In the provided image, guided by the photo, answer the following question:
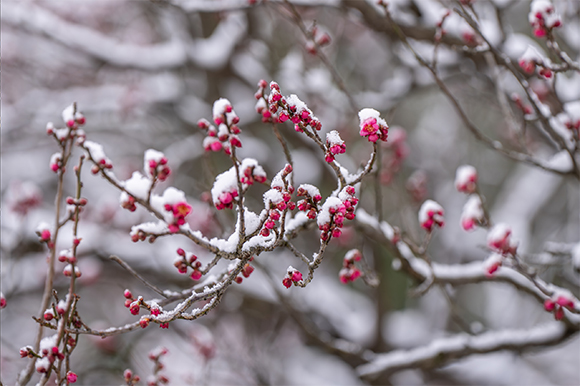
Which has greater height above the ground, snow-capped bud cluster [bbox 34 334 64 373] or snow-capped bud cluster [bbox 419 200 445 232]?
snow-capped bud cluster [bbox 419 200 445 232]

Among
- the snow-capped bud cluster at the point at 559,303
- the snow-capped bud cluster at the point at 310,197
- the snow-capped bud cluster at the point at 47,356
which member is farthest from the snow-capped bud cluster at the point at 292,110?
the snow-capped bud cluster at the point at 559,303

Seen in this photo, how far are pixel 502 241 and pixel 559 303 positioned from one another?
1.71ft

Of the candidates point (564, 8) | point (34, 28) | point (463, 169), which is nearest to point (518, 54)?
point (564, 8)

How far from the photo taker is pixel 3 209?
481cm

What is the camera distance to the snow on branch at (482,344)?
2.63m

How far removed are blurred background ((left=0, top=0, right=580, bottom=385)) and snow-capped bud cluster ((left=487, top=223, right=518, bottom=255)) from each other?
660 millimetres

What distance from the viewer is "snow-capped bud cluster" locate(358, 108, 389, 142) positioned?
1.35 metres

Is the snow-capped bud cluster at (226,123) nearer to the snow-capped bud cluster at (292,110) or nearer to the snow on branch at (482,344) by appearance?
the snow-capped bud cluster at (292,110)

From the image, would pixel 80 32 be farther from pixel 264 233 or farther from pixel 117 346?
pixel 264 233

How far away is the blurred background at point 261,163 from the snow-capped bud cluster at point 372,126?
1.02 meters

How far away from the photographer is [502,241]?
181cm

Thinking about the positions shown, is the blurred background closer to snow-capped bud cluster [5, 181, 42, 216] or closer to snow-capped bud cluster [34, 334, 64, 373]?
snow-capped bud cluster [5, 181, 42, 216]

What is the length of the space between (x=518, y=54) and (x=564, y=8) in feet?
1.34

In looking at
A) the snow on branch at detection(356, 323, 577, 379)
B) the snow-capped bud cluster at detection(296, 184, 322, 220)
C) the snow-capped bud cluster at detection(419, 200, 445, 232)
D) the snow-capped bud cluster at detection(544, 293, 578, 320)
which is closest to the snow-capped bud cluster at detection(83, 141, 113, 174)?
the snow-capped bud cluster at detection(296, 184, 322, 220)
